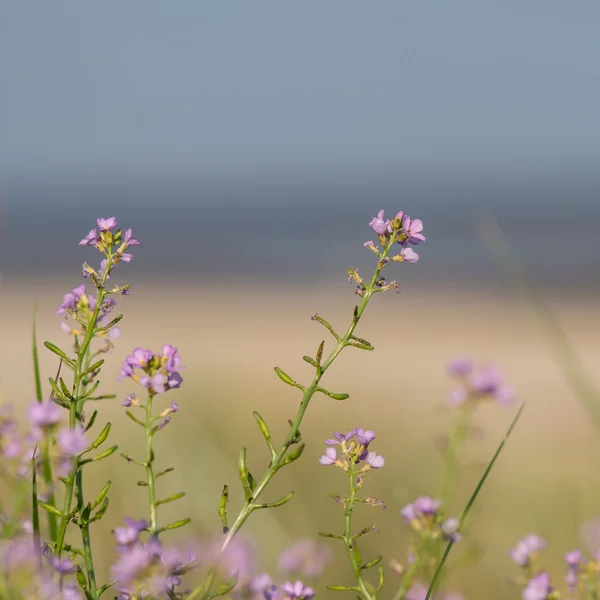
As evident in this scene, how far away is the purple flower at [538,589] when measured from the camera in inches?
48.1

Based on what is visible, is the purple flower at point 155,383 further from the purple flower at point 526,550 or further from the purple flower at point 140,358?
the purple flower at point 526,550

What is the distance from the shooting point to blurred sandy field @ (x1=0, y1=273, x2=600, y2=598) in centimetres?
336

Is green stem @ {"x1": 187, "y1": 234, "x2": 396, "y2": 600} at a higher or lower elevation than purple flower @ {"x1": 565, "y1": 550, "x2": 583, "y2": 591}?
higher

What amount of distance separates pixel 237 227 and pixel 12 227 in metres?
8.82

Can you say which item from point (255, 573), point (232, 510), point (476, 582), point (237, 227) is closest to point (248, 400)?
point (232, 510)

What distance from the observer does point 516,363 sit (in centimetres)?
1015

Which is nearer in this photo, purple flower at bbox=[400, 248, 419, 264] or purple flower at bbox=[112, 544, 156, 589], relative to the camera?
purple flower at bbox=[112, 544, 156, 589]

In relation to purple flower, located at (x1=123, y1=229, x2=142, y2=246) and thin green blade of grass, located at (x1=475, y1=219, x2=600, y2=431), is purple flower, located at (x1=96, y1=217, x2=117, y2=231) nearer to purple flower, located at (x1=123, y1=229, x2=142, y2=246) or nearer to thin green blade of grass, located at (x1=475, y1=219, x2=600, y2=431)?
purple flower, located at (x1=123, y1=229, x2=142, y2=246)

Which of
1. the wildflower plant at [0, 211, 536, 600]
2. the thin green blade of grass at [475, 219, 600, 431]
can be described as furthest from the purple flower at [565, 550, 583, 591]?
the thin green blade of grass at [475, 219, 600, 431]

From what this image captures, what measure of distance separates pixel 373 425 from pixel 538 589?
14.1 feet

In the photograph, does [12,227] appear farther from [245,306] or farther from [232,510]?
[232,510]

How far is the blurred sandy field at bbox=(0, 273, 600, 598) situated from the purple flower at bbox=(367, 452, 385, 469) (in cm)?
10

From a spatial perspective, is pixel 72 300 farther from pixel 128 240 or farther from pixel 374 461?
pixel 374 461

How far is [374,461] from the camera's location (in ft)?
4.12
